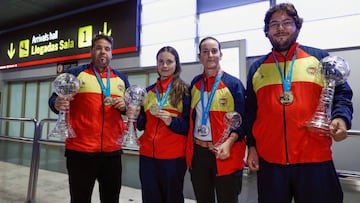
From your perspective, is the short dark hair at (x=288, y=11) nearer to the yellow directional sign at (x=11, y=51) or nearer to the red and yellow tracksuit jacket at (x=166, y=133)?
the red and yellow tracksuit jacket at (x=166, y=133)

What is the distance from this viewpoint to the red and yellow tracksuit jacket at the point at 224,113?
139 cm

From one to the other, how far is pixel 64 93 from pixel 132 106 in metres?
0.42

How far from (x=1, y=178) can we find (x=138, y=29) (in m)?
4.11

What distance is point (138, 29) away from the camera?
6.31m

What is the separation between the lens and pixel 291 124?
3.80ft

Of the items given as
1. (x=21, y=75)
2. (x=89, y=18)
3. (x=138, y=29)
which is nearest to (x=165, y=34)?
(x=138, y=29)

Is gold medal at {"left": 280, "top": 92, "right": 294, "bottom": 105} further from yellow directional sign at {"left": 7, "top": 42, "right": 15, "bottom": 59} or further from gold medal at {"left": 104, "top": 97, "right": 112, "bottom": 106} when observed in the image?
yellow directional sign at {"left": 7, "top": 42, "right": 15, "bottom": 59}

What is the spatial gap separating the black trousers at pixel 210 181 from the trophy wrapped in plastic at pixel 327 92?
51 centimetres

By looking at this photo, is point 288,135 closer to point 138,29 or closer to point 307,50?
point 307,50

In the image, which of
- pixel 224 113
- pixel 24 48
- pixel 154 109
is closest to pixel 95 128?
pixel 154 109

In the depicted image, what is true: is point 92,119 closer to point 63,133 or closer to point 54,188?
point 63,133

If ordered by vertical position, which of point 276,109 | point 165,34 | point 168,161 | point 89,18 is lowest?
point 168,161

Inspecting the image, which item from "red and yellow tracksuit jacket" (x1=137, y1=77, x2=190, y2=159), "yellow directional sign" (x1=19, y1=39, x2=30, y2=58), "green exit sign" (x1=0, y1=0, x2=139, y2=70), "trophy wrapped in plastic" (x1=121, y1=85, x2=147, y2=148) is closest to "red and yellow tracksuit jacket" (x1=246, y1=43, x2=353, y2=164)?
"red and yellow tracksuit jacket" (x1=137, y1=77, x2=190, y2=159)

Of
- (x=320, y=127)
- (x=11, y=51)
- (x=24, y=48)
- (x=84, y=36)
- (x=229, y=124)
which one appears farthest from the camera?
(x=11, y=51)
